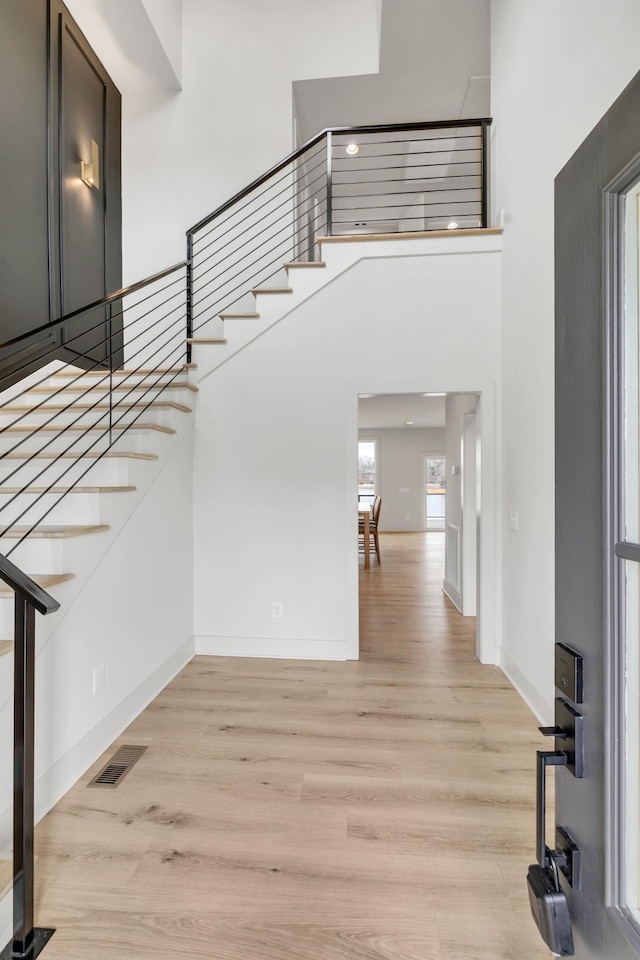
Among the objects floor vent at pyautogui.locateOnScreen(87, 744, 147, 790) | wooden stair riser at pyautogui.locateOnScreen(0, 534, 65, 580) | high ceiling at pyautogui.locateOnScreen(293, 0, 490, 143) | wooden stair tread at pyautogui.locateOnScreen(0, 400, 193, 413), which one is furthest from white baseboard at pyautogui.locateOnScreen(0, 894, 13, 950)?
high ceiling at pyautogui.locateOnScreen(293, 0, 490, 143)

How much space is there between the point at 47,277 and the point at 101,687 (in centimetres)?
301

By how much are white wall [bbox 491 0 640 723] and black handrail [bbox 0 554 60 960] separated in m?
2.29

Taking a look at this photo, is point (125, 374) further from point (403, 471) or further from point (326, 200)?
point (403, 471)

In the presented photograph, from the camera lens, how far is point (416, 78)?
4.74 m

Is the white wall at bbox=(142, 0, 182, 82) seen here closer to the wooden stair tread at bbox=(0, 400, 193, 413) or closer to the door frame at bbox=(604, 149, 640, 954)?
the wooden stair tread at bbox=(0, 400, 193, 413)

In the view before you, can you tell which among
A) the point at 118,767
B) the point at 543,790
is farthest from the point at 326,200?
the point at 543,790

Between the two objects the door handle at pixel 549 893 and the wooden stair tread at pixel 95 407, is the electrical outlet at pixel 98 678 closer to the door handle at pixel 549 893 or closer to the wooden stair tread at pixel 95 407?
the wooden stair tread at pixel 95 407

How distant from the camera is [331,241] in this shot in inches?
137

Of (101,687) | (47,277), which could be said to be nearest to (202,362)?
(47,277)

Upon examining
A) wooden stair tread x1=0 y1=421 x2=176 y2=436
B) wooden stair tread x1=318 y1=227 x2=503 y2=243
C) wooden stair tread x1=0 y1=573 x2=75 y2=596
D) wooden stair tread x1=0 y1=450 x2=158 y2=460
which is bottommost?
wooden stair tread x1=0 y1=573 x2=75 y2=596

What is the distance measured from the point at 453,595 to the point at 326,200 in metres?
4.01

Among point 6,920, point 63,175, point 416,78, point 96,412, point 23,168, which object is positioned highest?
point 416,78

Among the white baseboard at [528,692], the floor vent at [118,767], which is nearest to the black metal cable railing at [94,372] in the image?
the floor vent at [118,767]

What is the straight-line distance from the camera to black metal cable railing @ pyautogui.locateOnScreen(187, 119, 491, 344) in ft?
11.9
